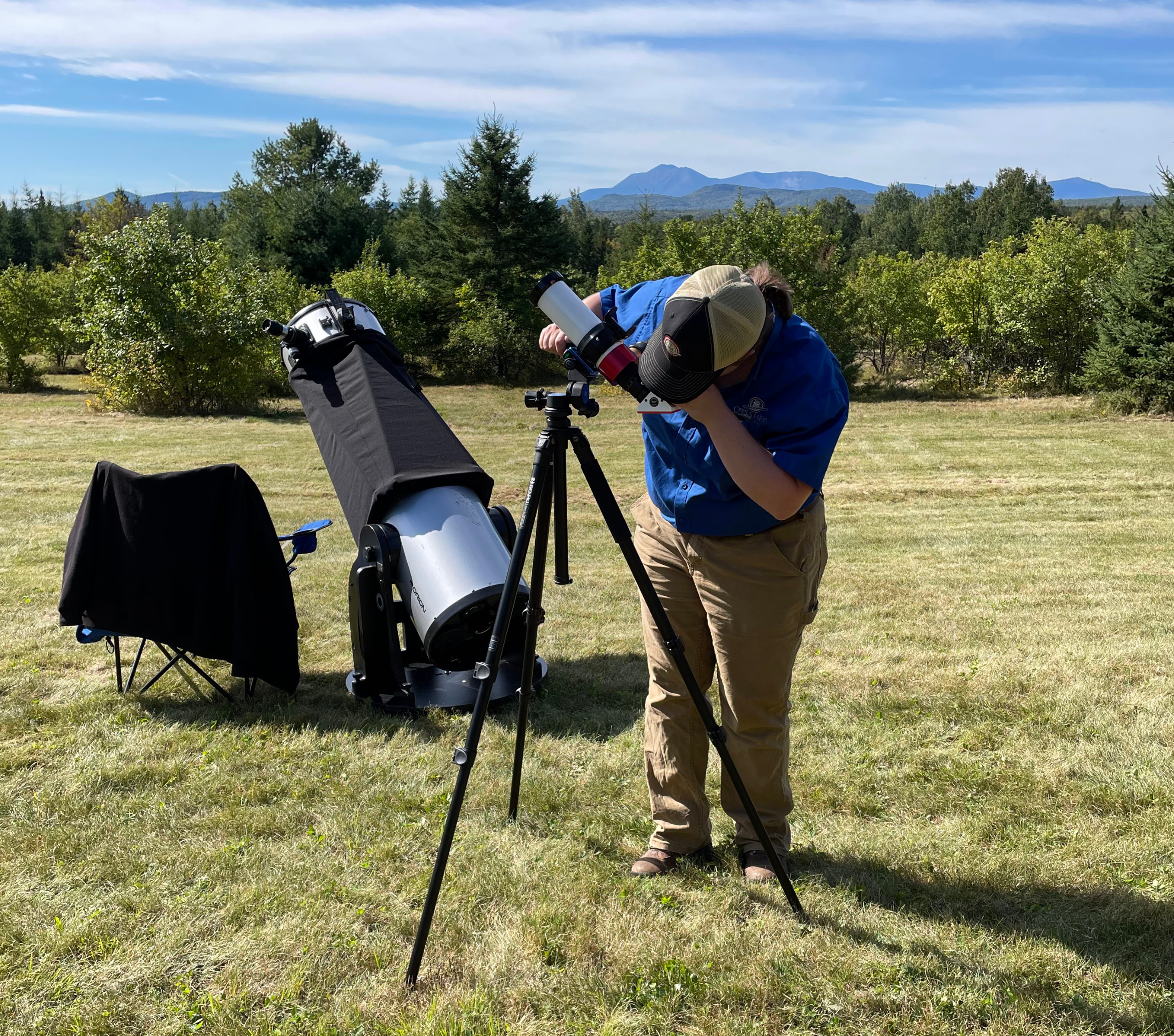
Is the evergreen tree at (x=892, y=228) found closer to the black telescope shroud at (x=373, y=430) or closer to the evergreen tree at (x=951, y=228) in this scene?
the evergreen tree at (x=951, y=228)

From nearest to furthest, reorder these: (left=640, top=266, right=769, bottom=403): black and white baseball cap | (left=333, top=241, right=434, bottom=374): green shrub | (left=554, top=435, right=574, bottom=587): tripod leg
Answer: (left=640, top=266, right=769, bottom=403): black and white baseball cap → (left=554, top=435, right=574, bottom=587): tripod leg → (left=333, top=241, right=434, bottom=374): green shrub

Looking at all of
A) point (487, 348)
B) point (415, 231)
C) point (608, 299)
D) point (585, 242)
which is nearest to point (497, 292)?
point (487, 348)

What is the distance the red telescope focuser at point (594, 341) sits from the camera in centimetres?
242

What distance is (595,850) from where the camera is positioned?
337 centimetres

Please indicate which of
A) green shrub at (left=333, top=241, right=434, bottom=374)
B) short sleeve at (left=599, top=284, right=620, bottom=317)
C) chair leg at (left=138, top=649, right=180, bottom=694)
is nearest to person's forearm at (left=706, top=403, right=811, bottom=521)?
short sleeve at (left=599, top=284, right=620, bottom=317)

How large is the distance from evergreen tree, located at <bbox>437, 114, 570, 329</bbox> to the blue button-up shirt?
26.5 metres

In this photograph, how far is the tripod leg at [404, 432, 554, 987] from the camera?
258 cm

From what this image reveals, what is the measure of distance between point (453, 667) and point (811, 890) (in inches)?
86.6

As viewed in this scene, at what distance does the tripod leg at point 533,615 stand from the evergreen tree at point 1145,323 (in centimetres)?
1924

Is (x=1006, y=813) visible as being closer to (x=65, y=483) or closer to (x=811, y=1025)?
(x=811, y=1025)

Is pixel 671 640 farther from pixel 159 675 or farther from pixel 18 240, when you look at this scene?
pixel 18 240

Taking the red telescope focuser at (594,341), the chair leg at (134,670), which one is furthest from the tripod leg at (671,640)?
the chair leg at (134,670)

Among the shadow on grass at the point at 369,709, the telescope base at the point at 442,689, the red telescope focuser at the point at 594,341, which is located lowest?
the shadow on grass at the point at 369,709

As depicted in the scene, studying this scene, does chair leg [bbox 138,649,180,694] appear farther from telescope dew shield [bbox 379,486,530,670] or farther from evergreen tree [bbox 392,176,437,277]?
evergreen tree [bbox 392,176,437,277]
